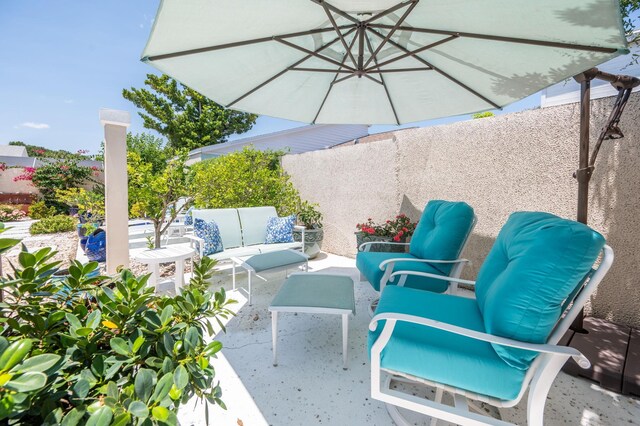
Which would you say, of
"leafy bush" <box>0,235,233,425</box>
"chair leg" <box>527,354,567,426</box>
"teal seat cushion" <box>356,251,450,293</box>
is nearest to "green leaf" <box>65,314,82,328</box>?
"leafy bush" <box>0,235,233,425</box>

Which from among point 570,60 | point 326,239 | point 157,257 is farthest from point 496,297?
point 326,239

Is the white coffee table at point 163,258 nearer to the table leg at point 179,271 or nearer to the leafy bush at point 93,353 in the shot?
the table leg at point 179,271

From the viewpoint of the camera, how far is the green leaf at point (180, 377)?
67 cm

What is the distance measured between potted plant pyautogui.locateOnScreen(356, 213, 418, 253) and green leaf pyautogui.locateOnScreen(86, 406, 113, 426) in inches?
151

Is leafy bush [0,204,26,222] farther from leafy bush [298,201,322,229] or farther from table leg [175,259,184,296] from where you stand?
leafy bush [298,201,322,229]

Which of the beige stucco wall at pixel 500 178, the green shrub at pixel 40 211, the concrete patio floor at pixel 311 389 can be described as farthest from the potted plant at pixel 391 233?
the green shrub at pixel 40 211

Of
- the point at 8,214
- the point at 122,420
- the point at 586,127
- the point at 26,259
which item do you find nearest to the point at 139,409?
the point at 122,420

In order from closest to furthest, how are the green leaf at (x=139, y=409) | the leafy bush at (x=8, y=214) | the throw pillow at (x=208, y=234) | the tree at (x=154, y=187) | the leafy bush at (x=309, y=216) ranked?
1. the green leaf at (x=139, y=409)
2. the throw pillow at (x=208, y=234)
3. the tree at (x=154, y=187)
4. the leafy bush at (x=309, y=216)
5. the leafy bush at (x=8, y=214)

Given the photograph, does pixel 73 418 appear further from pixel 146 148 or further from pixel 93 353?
pixel 146 148

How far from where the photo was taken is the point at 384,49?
2.64 m

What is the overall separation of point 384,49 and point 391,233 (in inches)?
104

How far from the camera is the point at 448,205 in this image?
3.13 metres

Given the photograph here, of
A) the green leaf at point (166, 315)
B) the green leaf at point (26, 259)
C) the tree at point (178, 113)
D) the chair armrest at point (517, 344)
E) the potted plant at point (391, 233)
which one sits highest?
the tree at point (178, 113)

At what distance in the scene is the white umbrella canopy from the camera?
1.81 metres
